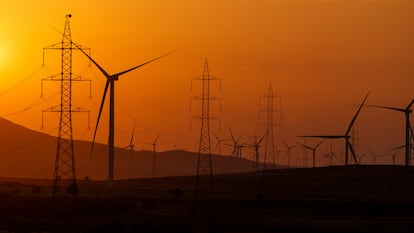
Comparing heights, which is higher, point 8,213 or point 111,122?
point 111,122

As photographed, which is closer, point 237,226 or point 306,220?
point 237,226

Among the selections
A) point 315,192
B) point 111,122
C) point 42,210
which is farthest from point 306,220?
point 315,192

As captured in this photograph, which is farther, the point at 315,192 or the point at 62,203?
the point at 315,192

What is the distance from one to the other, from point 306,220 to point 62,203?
→ 3312cm

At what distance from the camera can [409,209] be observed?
465ft

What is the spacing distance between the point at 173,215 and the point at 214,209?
12305 millimetres

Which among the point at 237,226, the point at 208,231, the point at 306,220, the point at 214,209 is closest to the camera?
the point at 208,231

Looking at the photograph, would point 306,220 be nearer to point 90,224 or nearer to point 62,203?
point 90,224

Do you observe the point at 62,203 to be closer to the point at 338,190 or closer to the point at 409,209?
the point at 409,209

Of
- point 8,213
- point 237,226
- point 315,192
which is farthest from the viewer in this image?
point 315,192

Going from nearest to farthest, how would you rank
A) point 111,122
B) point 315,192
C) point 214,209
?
point 214,209
point 111,122
point 315,192

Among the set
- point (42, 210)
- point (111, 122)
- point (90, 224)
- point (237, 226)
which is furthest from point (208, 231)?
point (111, 122)

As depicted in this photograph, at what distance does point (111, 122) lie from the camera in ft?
541

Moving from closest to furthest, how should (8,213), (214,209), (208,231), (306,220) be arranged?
(208,231)
(306,220)
(8,213)
(214,209)
